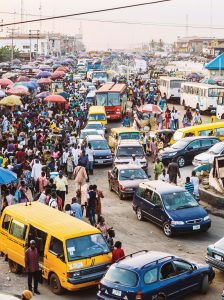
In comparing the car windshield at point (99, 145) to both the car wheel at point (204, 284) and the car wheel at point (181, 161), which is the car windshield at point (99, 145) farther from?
the car wheel at point (204, 284)

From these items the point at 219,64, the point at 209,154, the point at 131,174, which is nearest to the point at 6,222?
the point at 131,174

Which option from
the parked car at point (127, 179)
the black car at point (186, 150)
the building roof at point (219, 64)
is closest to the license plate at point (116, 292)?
the parked car at point (127, 179)

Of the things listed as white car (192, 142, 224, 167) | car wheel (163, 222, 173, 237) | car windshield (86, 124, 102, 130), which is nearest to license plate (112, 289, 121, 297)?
car wheel (163, 222, 173, 237)

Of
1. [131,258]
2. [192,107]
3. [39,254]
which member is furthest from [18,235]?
[192,107]

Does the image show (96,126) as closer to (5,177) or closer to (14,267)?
(5,177)

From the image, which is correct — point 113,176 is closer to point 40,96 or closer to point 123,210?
point 123,210

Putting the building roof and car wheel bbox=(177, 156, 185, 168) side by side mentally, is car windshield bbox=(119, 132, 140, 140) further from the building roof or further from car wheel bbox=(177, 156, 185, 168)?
the building roof
